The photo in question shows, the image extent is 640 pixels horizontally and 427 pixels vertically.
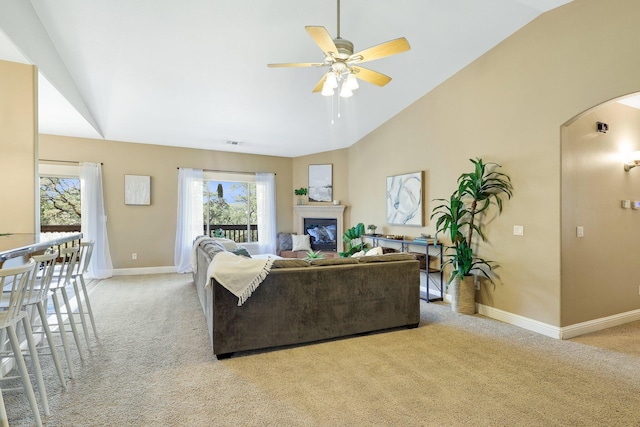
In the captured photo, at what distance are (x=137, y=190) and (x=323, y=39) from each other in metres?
5.61

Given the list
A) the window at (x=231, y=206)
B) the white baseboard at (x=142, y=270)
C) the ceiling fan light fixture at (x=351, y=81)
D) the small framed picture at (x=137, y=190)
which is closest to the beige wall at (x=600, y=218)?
the ceiling fan light fixture at (x=351, y=81)

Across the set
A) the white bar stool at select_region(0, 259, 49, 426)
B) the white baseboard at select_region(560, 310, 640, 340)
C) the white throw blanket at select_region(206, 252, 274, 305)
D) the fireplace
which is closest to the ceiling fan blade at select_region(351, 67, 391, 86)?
the white throw blanket at select_region(206, 252, 274, 305)

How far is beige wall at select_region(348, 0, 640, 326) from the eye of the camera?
3016 mm

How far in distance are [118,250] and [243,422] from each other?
576 centimetres

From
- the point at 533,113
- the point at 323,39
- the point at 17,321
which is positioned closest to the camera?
the point at 17,321

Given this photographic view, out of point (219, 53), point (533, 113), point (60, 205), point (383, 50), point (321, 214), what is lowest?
point (321, 214)

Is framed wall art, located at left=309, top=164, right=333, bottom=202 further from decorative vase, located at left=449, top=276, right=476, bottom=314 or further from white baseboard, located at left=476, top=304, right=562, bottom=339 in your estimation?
white baseboard, located at left=476, top=304, right=562, bottom=339

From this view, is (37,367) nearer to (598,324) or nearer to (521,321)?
(521,321)

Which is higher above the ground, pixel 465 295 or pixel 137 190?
pixel 137 190

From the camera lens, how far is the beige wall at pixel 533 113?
302cm

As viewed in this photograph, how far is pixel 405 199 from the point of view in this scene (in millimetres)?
5523

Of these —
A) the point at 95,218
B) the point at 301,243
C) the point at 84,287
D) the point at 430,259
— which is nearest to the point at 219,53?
the point at 84,287

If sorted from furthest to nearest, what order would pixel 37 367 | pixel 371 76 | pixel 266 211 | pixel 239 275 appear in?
1. pixel 266 211
2. pixel 371 76
3. pixel 239 275
4. pixel 37 367

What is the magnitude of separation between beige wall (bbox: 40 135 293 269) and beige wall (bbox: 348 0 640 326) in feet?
16.9
